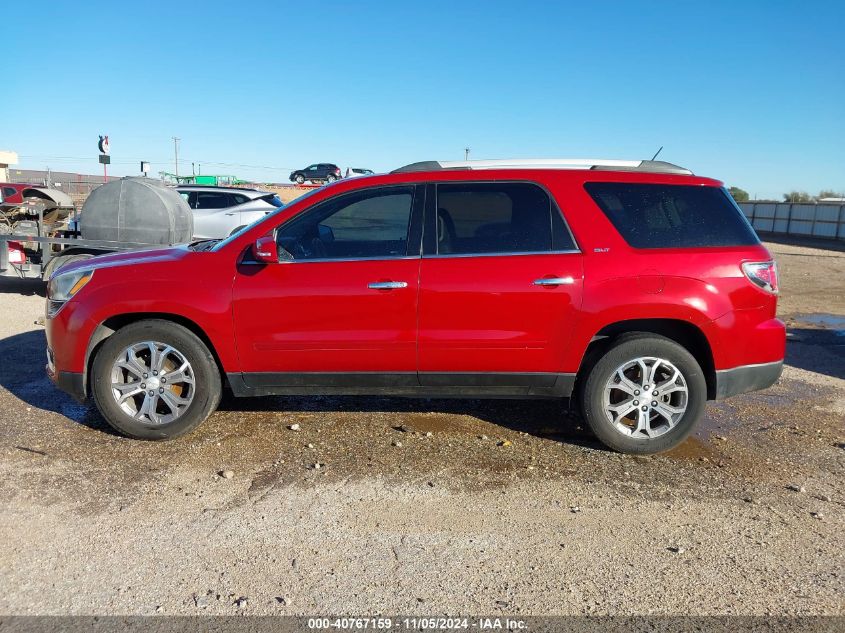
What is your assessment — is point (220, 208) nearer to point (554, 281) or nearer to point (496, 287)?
point (496, 287)

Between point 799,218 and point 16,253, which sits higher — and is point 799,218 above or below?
above

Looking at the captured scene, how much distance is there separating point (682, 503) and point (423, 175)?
263cm

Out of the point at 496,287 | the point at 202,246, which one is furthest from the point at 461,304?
the point at 202,246

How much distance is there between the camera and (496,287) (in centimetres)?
421

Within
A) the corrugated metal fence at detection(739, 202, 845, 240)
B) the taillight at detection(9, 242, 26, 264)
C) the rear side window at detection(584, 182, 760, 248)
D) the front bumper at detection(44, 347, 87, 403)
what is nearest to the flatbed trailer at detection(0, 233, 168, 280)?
the taillight at detection(9, 242, 26, 264)

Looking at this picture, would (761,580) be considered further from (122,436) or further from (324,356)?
(122,436)

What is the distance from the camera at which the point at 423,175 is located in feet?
14.7

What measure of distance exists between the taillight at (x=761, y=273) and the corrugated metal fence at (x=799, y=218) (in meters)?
29.8

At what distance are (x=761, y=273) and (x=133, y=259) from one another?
4.27 m

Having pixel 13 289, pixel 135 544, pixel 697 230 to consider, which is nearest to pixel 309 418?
pixel 135 544

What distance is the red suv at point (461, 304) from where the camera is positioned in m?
4.23

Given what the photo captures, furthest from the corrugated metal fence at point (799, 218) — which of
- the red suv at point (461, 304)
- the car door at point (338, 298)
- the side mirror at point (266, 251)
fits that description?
the side mirror at point (266, 251)

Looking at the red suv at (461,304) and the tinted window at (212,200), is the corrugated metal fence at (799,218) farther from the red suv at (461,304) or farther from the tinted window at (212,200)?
the red suv at (461,304)

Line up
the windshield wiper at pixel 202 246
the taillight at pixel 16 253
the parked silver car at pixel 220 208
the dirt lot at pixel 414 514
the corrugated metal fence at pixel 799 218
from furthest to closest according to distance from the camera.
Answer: the corrugated metal fence at pixel 799 218 → the parked silver car at pixel 220 208 → the taillight at pixel 16 253 → the windshield wiper at pixel 202 246 → the dirt lot at pixel 414 514
